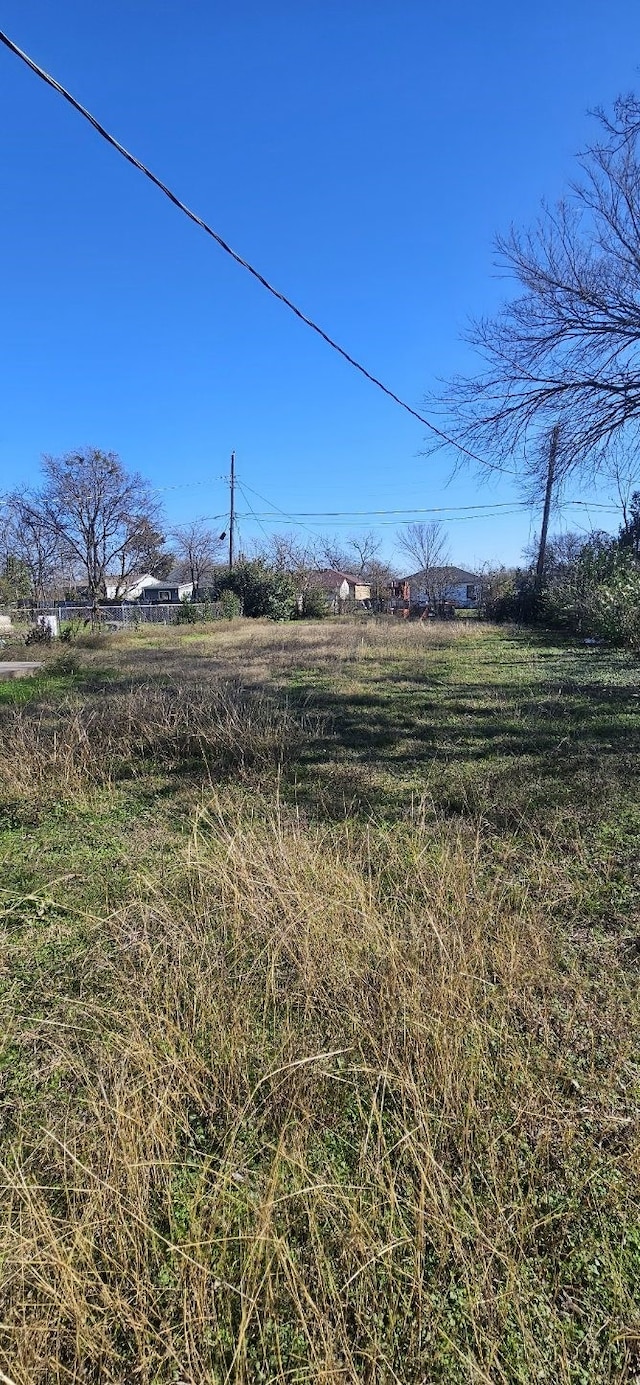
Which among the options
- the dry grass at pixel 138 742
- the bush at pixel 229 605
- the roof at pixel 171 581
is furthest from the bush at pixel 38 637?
the roof at pixel 171 581

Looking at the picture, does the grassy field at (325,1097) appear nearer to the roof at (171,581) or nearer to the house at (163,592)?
the house at (163,592)

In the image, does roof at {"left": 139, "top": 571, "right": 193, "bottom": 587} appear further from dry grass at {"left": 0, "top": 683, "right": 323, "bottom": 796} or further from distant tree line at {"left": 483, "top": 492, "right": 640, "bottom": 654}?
dry grass at {"left": 0, "top": 683, "right": 323, "bottom": 796}

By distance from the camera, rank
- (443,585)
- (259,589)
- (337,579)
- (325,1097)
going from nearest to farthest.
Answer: (325,1097), (259,589), (443,585), (337,579)

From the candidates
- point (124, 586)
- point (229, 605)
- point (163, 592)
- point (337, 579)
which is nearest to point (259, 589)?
point (229, 605)

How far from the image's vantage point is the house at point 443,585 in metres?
57.4

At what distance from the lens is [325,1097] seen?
200 cm

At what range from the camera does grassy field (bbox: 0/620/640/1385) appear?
1352mm

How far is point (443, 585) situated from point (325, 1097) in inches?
2404

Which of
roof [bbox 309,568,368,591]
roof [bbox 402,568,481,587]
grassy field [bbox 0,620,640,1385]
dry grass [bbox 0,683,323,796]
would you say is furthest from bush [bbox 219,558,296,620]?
grassy field [bbox 0,620,640,1385]

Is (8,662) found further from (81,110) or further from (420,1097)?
(420,1097)

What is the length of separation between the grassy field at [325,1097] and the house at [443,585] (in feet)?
164

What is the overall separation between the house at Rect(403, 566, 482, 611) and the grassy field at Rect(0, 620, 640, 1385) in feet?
164

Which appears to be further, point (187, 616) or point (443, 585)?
point (443, 585)

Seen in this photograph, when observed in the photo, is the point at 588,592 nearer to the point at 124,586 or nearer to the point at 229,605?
the point at 229,605
